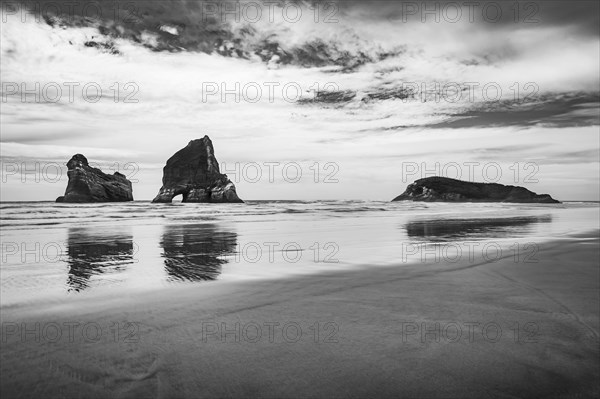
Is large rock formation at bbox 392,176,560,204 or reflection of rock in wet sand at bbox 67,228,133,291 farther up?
large rock formation at bbox 392,176,560,204

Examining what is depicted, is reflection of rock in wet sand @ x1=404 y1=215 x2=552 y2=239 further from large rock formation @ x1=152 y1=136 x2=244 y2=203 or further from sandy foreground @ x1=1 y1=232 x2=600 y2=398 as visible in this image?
large rock formation @ x1=152 y1=136 x2=244 y2=203

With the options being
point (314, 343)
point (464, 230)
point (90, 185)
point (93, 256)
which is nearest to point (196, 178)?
point (90, 185)

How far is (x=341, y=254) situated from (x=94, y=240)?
7.08 m

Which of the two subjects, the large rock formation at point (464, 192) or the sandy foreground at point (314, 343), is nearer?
the sandy foreground at point (314, 343)

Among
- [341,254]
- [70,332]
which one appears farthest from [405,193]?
[70,332]

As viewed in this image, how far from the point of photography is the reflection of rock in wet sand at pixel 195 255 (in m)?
5.84

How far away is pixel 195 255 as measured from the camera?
7.69 m

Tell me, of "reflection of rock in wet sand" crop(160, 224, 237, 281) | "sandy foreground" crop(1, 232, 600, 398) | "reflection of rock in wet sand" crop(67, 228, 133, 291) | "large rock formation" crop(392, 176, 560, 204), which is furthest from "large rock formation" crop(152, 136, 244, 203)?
"sandy foreground" crop(1, 232, 600, 398)

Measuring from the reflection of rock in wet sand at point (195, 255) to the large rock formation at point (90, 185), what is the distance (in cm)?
5338

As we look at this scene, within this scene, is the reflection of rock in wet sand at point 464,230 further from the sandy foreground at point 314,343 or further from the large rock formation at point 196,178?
the large rock formation at point 196,178

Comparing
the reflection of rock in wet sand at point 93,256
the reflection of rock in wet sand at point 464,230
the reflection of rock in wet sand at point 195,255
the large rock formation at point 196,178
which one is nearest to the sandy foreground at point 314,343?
the reflection of rock in wet sand at point 195,255

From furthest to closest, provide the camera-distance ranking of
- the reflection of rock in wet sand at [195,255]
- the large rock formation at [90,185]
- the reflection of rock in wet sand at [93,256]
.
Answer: the large rock formation at [90,185] < the reflection of rock in wet sand at [195,255] < the reflection of rock in wet sand at [93,256]

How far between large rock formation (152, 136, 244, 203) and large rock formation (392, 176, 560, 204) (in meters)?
42.2

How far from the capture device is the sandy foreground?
94.0 inches
